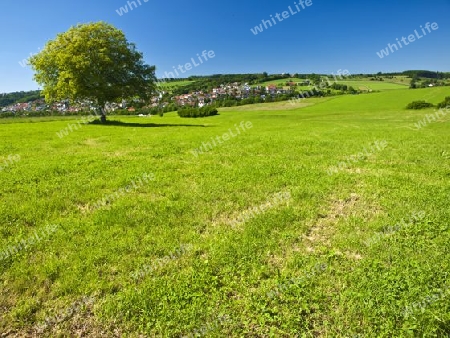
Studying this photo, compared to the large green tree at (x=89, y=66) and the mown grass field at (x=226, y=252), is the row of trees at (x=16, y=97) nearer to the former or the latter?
the large green tree at (x=89, y=66)

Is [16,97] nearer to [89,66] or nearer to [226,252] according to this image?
[89,66]

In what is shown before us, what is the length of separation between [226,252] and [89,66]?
37180 millimetres

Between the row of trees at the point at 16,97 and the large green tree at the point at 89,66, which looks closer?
the large green tree at the point at 89,66

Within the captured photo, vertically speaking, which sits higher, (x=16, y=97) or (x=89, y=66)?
(x=16, y=97)

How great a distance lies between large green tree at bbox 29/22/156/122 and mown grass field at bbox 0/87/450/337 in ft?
92.0

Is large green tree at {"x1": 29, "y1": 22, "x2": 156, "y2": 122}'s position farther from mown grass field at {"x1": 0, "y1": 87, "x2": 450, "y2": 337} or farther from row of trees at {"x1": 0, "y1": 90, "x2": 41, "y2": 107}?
row of trees at {"x1": 0, "y1": 90, "x2": 41, "y2": 107}

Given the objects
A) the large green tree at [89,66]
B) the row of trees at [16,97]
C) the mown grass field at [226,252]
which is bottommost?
the mown grass field at [226,252]

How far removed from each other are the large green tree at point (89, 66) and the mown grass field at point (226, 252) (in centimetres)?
2803

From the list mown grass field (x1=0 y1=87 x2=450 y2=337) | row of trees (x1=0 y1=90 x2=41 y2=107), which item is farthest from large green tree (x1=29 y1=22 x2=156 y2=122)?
row of trees (x1=0 y1=90 x2=41 y2=107)

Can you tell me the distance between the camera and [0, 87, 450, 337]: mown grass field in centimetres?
439

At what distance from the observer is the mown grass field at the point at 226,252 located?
4.39 metres

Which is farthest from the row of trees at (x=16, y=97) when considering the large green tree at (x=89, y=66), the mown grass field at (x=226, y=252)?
the mown grass field at (x=226, y=252)

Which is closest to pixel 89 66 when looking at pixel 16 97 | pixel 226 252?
pixel 226 252

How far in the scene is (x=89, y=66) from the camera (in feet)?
117
